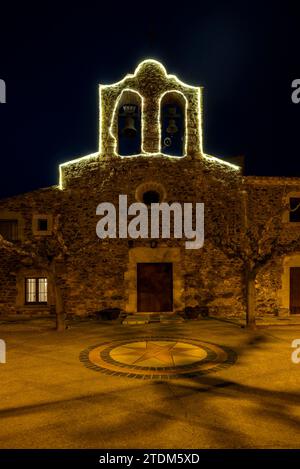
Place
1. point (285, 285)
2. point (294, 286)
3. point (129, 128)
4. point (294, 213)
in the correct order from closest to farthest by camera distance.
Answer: point (129, 128) → point (285, 285) → point (294, 286) → point (294, 213)

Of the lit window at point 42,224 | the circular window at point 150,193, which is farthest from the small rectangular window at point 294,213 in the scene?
the lit window at point 42,224

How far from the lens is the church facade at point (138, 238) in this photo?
1386cm

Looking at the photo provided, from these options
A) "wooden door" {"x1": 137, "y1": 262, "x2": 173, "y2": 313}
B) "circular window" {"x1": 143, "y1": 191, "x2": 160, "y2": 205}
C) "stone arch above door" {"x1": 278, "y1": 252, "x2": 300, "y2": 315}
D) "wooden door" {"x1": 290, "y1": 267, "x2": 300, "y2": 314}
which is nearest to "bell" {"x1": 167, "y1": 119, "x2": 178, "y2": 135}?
"circular window" {"x1": 143, "y1": 191, "x2": 160, "y2": 205}

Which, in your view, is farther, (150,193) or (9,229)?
(150,193)

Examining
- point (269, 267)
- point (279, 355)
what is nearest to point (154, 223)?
point (269, 267)

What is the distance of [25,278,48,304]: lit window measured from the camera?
14.2 m

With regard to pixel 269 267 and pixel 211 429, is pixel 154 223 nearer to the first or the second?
pixel 269 267

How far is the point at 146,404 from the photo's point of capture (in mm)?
5672

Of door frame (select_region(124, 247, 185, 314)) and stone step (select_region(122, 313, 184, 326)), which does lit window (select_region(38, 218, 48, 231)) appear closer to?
door frame (select_region(124, 247, 185, 314))

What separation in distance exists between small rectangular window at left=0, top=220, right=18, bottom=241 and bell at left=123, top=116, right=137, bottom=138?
19.1 feet

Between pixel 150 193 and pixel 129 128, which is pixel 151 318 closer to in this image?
pixel 150 193

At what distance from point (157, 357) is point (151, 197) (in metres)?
7.54

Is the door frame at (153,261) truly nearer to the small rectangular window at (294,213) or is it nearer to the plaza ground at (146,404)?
the plaza ground at (146,404)

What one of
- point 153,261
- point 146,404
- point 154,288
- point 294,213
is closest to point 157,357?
point 146,404
